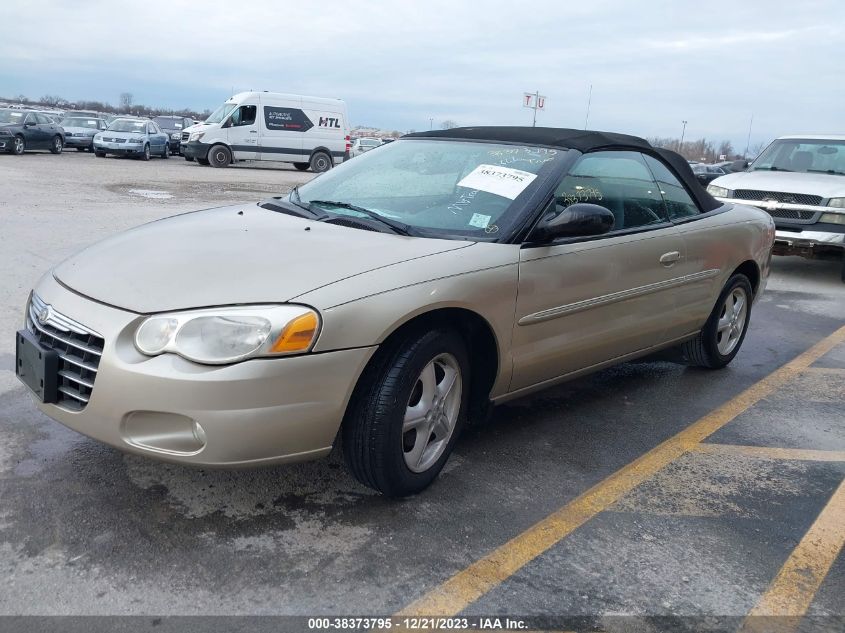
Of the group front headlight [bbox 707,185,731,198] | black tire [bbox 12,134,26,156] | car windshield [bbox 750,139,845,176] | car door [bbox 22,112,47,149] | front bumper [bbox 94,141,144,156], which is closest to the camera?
front headlight [bbox 707,185,731,198]

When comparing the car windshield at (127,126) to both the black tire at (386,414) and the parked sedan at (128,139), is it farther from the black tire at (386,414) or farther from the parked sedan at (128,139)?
the black tire at (386,414)

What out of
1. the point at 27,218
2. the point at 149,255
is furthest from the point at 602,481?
the point at 27,218

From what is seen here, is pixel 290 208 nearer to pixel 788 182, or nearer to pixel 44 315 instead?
pixel 44 315

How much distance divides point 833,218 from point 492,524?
24.5ft

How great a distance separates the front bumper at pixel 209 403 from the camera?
2594mm

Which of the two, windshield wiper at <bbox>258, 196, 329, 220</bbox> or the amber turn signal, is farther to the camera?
windshield wiper at <bbox>258, 196, 329, 220</bbox>

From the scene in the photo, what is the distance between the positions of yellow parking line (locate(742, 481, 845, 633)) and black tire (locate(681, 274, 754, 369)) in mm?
1824

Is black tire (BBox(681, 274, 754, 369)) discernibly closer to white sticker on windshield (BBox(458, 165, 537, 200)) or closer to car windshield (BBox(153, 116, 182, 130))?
white sticker on windshield (BBox(458, 165, 537, 200))

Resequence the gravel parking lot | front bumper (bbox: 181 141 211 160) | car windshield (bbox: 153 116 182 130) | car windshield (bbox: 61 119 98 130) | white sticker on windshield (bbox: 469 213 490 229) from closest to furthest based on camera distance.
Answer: the gravel parking lot → white sticker on windshield (bbox: 469 213 490 229) → front bumper (bbox: 181 141 211 160) → car windshield (bbox: 61 119 98 130) → car windshield (bbox: 153 116 182 130)

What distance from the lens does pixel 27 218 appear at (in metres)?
9.75

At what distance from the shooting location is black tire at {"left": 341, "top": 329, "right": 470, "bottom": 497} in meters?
2.92

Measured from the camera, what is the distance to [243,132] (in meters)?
24.8

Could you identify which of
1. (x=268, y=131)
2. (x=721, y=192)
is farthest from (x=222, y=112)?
(x=721, y=192)

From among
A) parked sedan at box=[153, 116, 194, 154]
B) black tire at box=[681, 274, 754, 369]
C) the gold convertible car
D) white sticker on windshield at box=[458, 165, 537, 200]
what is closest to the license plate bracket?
the gold convertible car
